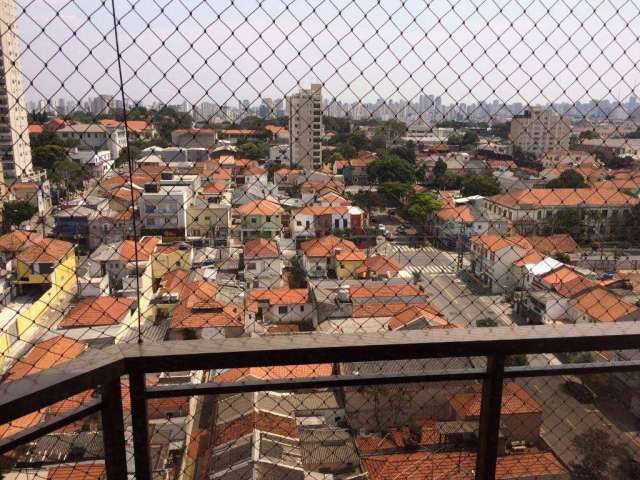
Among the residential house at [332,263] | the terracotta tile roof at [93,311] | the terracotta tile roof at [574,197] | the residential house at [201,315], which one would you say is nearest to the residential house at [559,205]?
the terracotta tile roof at [574,197]

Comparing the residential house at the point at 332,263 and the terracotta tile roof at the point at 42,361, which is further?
the residential house at the point at 332,263

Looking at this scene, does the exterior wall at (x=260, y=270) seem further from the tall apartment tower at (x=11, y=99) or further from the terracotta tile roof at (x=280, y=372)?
the tall apartment tower at (x=11, y=99)

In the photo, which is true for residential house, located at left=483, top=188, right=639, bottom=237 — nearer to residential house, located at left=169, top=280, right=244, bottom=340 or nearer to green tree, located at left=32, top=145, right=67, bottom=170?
green tree, located at left=32, top=145, right=67, bottom=170

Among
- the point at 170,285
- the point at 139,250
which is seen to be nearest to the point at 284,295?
the point at 170,285

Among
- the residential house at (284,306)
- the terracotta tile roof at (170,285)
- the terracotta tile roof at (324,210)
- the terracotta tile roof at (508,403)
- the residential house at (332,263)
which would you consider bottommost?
the residential house at (284,306)

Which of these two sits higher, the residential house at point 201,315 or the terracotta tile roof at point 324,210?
the terracotta tile roof at point 324,210

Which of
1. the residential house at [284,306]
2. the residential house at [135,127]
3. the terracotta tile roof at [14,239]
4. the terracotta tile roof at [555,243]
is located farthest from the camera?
the residential house at [284,306]
